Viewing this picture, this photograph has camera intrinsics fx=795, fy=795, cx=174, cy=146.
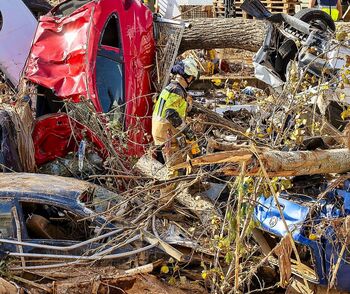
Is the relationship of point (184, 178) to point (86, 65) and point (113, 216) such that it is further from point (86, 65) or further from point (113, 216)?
point (86, 65)

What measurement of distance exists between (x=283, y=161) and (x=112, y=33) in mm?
6647

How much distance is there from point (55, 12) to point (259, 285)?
6698mm

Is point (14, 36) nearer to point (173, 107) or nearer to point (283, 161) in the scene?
point (173, 107)

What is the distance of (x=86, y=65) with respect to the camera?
11125 millimetres

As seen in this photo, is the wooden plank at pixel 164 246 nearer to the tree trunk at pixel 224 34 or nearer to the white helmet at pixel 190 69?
the white helmet at pixel 190 69

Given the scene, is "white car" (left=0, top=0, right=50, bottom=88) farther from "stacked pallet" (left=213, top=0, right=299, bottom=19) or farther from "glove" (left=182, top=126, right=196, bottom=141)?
"stacked pallet" (left=213, top=0, right=299, bottom=19)

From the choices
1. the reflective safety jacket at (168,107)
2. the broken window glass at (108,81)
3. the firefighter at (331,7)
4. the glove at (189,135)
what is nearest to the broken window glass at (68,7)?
the broken window glass at (108,81)

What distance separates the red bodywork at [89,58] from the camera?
10820mm

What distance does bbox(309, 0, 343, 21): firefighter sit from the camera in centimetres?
2123

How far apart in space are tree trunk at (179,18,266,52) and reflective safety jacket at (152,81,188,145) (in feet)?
10.8

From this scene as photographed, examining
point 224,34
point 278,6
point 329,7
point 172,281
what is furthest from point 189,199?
point 278,6

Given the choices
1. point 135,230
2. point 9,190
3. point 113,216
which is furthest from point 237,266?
point 9,190

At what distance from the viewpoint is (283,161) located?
5.75 metres

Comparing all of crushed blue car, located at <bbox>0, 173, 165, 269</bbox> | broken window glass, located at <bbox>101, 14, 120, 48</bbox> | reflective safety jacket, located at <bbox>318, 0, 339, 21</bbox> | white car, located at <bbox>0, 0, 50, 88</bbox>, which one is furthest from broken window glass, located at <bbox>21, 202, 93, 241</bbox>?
reflective safety jacket, located at <bbox>318, 0, 339, 21</bbox>
